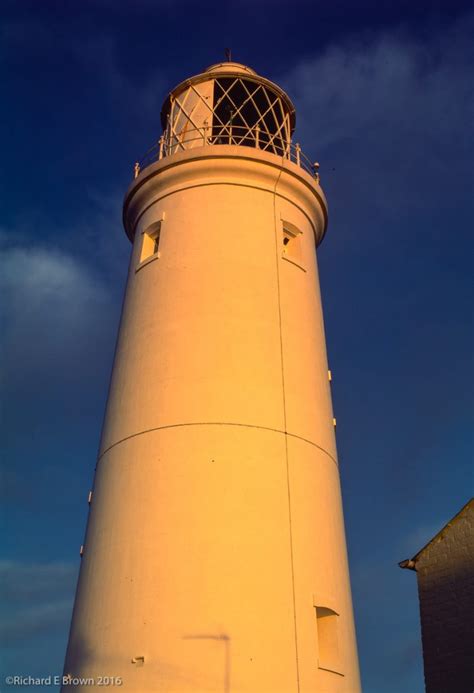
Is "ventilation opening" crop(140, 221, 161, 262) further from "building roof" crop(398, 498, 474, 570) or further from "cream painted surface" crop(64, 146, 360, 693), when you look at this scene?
"building roof" crop(398, 498, 474, 570)

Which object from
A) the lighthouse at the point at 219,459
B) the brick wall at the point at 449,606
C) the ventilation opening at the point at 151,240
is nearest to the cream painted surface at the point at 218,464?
the lighthouse at the point at 219,459

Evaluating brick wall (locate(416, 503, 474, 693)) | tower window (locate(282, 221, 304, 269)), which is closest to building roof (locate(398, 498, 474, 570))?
brick wall (locate(416, 503, 474, 693))

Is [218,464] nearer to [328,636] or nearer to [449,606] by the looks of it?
[328,636]

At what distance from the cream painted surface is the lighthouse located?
0.03 meters

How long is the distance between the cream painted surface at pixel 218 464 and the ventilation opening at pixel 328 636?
161 millimetres

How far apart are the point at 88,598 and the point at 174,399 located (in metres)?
3.40

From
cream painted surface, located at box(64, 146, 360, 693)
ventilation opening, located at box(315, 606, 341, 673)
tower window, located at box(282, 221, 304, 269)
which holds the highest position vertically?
tower window, located at box(282, 221, 304, 269)

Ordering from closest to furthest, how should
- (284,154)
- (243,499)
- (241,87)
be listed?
(243,499) < (284,154) < (241,87)

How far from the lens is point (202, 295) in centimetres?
1409

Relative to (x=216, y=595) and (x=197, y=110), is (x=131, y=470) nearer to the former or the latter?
(x=216, y=595)

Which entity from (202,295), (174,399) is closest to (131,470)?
(174,399)

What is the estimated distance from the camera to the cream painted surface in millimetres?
11062

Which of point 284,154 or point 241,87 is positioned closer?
point 284,154

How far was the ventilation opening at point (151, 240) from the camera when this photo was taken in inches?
624
